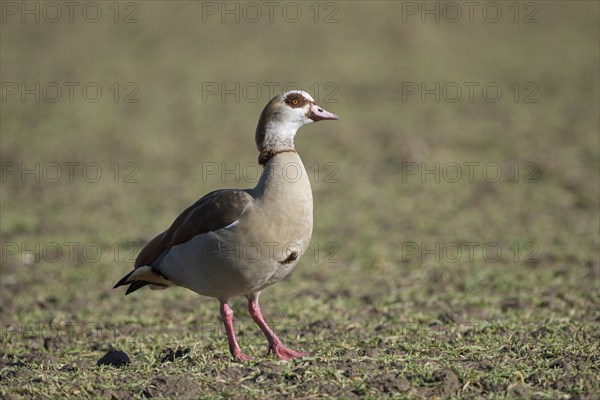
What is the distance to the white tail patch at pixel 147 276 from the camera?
6.29 m

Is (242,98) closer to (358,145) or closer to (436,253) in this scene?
(358,145)

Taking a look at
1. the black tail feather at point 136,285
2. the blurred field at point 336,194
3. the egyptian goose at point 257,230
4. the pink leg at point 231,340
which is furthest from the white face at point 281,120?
the blurred field at point 336,194

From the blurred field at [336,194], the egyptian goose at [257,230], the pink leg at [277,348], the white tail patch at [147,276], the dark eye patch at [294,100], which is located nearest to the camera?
the blurred field at [336,194]

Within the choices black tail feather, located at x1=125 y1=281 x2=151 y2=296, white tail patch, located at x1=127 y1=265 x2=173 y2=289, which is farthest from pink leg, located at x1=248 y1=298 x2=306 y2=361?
black tail feather, located at x1=125 y1=281 x2=151 y2=296

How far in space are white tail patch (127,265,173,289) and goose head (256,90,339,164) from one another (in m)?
1.16

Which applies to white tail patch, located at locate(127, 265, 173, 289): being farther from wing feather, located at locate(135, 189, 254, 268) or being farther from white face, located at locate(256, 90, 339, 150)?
white face, located at locate(256, 90, 339, 150)

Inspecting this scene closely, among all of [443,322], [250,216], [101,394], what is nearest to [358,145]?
[443,322]

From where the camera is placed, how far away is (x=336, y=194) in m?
12.1

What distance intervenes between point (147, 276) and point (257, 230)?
1126mm

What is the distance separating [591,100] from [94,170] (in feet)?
30.3

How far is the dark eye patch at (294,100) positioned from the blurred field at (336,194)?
1775 mm

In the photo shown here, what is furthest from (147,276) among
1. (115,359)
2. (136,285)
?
(115,359)

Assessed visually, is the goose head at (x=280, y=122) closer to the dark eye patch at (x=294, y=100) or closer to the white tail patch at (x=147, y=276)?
the dark eye patch at (x=294, y=100)

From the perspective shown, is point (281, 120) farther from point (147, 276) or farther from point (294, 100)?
point (147, 276)
